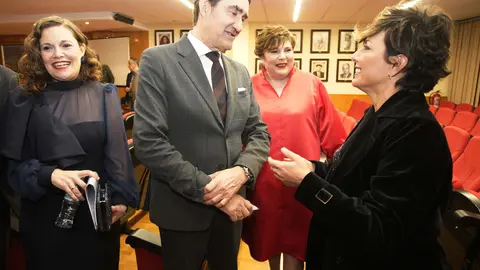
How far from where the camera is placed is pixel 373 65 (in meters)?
1.09

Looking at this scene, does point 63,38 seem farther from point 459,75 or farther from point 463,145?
point 459,75

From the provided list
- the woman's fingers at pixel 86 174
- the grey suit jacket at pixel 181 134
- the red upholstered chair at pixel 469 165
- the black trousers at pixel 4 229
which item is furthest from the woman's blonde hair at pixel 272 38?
the red upholstered chair at pixel 469 165

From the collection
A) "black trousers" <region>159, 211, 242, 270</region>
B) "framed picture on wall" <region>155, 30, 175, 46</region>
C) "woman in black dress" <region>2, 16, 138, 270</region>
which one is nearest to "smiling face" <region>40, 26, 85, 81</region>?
"woman in black dress" <region>2, 16, 138, 270</region>

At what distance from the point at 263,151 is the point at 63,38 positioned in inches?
40.1

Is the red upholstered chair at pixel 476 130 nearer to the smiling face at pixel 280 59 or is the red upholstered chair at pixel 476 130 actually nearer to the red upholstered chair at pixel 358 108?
the red upholstered chair at pixel 358 108

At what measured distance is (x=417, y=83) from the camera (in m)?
1.03

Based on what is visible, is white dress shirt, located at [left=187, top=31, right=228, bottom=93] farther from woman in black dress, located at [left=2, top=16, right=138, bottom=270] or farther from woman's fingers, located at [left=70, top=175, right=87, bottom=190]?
woman's fingers, located at [left=70, top=175, right=87, bottom=190]

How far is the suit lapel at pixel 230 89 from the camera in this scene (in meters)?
1.31

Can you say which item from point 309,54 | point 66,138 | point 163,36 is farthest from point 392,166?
point 163,36

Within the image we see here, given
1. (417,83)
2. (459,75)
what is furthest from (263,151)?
(459,75)

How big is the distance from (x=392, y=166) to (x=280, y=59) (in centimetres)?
109

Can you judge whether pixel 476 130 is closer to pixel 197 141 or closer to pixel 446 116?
pixel 446 116

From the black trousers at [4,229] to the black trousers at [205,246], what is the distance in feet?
2.79

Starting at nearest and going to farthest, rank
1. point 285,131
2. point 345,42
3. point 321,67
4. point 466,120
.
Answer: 1. point 285,131
2. point 466,120
3. point 345,42
4. point 321,67
